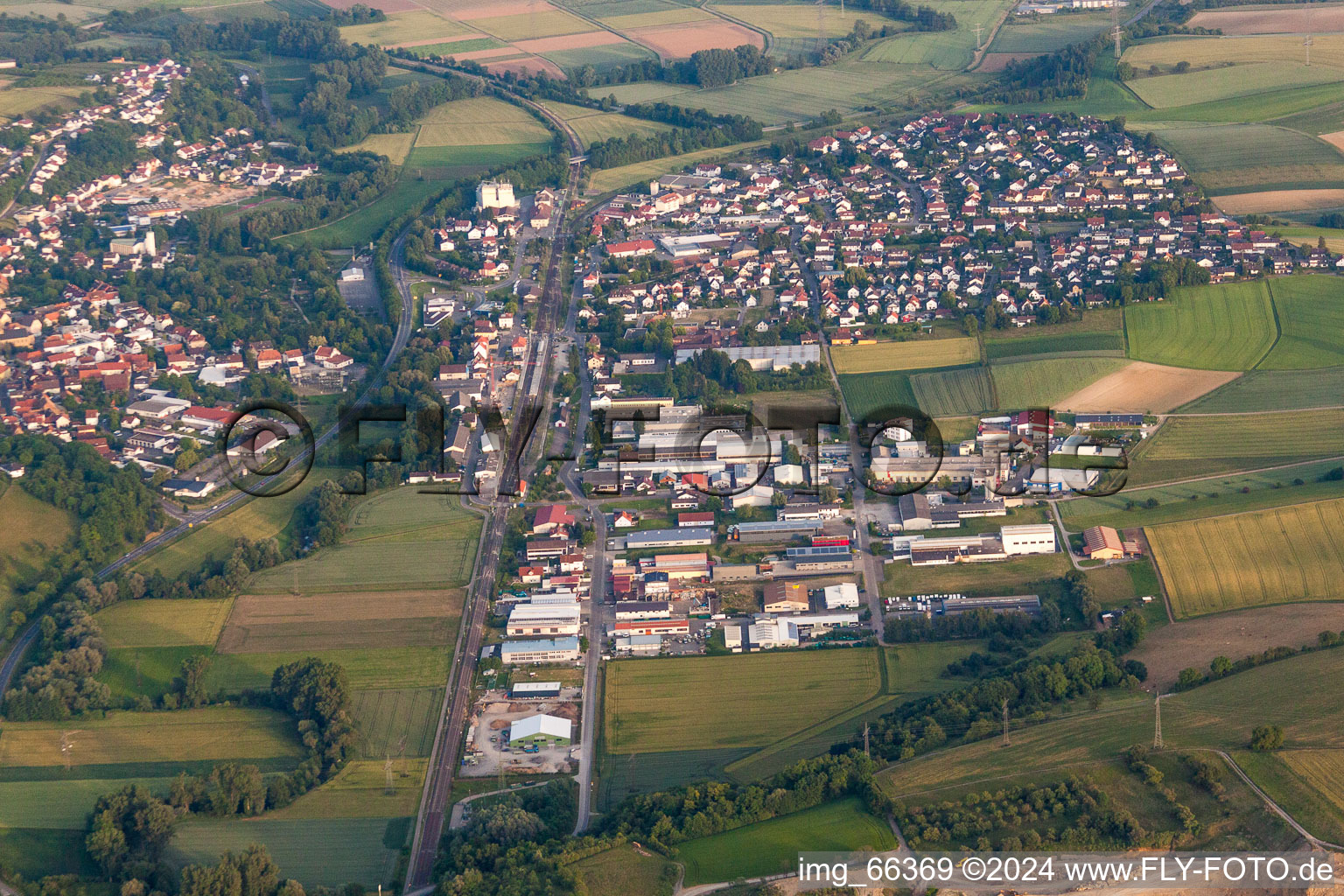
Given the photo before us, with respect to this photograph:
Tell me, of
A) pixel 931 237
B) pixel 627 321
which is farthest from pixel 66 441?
pixel 931 237

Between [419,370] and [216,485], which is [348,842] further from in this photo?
[419,370]

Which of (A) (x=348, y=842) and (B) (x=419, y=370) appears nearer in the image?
(A) (x=348, y=842)

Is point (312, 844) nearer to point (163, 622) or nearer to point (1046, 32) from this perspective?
point (163, 622)

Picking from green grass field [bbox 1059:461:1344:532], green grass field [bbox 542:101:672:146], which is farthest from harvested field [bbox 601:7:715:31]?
green grass field [bbox 1059:461:1344:532]

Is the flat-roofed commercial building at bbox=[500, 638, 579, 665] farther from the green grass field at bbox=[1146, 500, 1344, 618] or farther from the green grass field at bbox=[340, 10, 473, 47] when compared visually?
the green grass field at bbox=[340, 10, 473, 47]

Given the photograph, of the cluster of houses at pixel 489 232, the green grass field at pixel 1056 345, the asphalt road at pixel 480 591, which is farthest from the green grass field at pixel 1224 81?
the asphalt road at pixel 480 591

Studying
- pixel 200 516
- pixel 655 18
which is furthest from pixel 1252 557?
pixel 655 18

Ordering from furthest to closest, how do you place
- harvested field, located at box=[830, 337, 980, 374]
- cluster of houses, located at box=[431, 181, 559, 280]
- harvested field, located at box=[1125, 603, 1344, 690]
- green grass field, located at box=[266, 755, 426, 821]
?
cluster of houses, located at box=[431, 181, 559, 280] → harvested field, located at box=[830, 337, 980, 374] → harvested field, located at box=[1125, 603, 1344, 690] → green grass field, located at box=[266, 755, 426, 821]
